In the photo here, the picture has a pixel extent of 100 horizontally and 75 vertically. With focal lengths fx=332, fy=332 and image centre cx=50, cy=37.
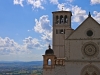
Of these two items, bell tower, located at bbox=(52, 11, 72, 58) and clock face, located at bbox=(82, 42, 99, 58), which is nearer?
clock face, located at bbox=(82, 42, 99, 58)

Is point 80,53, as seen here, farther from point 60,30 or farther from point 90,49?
point 60,30

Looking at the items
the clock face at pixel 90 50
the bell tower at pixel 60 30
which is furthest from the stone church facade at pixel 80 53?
the bell tower at pixel 60 30

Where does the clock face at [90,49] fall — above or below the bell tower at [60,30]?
below

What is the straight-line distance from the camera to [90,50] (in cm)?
4494

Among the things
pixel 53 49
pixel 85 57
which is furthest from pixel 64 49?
pixel 85 57

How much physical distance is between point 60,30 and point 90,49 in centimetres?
730

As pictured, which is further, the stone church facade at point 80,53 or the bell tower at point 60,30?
the bell tower at point 60,30

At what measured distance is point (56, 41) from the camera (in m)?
50.3

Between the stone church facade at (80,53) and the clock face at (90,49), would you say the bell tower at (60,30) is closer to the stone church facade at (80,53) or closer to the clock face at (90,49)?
the stone church facade at (80,53)

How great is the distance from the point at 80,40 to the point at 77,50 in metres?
1.43

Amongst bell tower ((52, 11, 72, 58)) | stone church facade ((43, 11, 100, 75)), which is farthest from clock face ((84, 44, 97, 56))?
bell tower ((52, 11, 72, 58))

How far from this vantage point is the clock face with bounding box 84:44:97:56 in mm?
44781

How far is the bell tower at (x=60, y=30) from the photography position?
164ft

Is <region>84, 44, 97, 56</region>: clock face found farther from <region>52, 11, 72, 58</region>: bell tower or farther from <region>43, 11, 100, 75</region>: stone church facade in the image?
<region>52, 11, 72, 58</region>: bell tower
